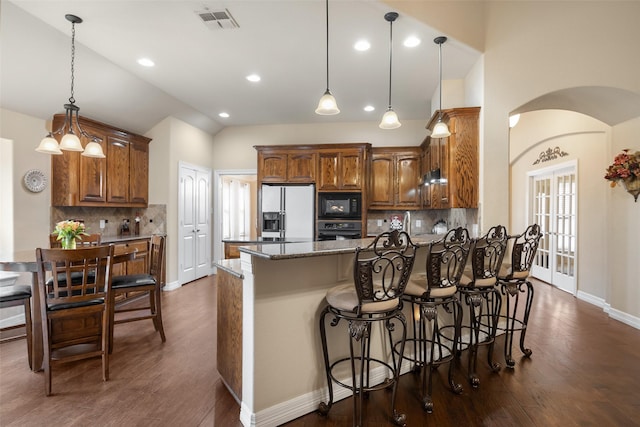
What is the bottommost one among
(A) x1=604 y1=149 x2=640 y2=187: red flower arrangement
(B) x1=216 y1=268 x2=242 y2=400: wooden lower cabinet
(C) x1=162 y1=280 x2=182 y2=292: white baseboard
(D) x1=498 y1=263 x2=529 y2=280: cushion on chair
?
(C) x1=162 y1=280 x2=182 y2=292: white baseboard

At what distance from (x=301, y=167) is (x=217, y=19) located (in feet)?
10.2

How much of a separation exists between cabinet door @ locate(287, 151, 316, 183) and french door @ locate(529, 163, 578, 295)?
4.14 metres

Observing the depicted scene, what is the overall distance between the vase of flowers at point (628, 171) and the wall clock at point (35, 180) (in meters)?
6.72

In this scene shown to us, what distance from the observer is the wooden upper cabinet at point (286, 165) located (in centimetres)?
591

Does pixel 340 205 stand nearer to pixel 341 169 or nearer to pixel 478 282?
pixel 341 169

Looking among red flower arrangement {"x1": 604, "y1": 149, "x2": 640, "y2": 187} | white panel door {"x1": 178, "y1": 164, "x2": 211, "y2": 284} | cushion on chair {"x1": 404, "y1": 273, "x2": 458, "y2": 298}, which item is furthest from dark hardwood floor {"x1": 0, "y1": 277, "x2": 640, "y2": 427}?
white panel door {"x1": 178, "y1": 164, "x2": 211, "y2": 284}

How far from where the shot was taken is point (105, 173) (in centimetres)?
467

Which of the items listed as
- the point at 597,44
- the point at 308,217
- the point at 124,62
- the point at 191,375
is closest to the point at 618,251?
the point at 597,44

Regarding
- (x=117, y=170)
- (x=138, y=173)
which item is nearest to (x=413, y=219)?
(x=138, y=173)

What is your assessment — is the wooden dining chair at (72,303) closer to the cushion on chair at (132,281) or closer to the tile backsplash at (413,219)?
the cushion on chair at (132,281)

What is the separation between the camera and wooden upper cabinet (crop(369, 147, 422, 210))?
5.86 meters

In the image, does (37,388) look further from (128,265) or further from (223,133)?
(223,133)

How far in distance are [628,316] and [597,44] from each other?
303 cm

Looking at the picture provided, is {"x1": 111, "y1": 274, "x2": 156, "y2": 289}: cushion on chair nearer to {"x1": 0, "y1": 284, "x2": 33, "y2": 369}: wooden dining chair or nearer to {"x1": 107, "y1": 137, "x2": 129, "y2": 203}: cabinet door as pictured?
{"x1": 0, "y1": 284, "x2": 33, "y2": 369}: wooden dining chair
